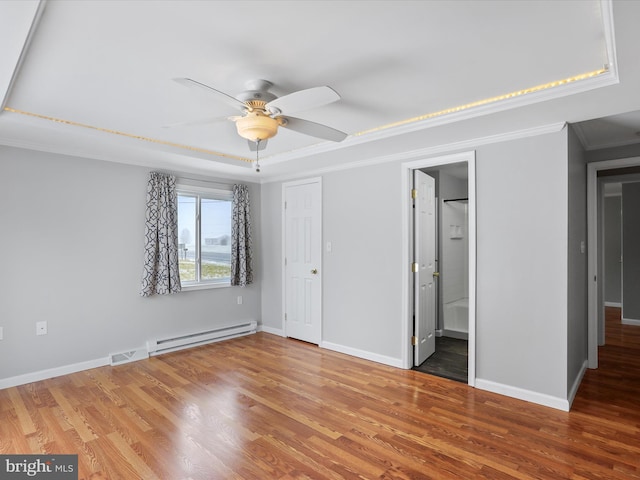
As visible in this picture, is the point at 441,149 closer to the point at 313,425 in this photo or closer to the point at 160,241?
the point at 313,425

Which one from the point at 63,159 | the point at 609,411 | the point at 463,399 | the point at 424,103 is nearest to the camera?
the point at 424,103

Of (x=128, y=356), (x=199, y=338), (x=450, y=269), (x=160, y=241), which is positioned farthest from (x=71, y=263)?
(x=450, y=269)

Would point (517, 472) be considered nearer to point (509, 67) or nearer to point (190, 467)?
point (190, 467)

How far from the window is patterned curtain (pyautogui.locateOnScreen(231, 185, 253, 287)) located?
0.35 feet

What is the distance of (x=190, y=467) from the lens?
2.17 meters

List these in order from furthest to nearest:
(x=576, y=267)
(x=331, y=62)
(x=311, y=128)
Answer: (x=576, y=267) < (x=311, y=128) < (x=331, y=62)

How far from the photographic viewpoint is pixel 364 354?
4188mm

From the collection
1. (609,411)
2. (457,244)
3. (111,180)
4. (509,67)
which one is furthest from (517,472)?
(111,180)

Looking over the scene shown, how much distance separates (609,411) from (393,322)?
6.31ft

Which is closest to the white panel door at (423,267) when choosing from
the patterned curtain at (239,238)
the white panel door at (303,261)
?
the white panel door at (303,261)

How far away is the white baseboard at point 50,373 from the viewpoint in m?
3.36

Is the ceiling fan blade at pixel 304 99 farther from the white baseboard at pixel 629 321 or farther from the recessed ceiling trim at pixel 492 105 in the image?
the white baseboard at pixel 629 321

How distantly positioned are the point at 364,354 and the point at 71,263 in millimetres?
3361

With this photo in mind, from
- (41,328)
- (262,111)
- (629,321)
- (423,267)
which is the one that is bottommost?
(629,321)
